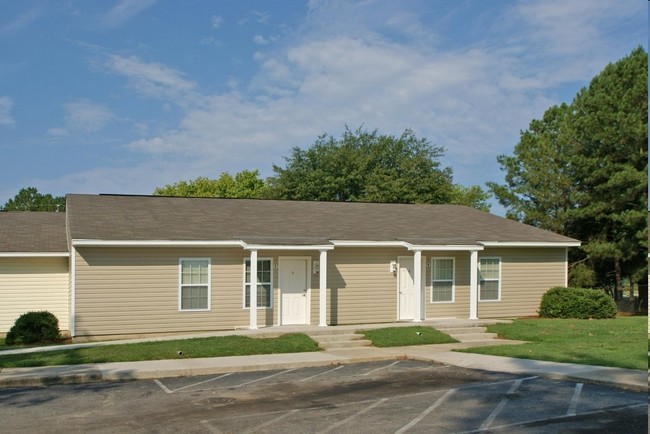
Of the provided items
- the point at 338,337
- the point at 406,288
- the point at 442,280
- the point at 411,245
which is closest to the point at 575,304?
the point at 442,280

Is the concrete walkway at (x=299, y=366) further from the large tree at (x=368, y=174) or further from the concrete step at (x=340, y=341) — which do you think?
the large tree at (x=368, y=174)

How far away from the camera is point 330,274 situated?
22.1 metres

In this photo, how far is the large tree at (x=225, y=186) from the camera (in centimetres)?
6656

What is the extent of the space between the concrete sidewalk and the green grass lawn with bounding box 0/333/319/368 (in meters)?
0.47

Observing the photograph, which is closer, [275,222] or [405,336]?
[405,336]

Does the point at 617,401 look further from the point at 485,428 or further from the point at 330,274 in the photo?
the point at 330,274

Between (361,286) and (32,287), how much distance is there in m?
10.2

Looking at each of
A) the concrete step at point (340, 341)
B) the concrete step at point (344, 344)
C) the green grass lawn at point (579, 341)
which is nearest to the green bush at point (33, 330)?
the concrete step at point (340, 341)

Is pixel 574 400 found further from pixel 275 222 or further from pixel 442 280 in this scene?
pixel 275 222

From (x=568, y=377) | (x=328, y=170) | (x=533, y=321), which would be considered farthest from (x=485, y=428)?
(x=328, y=170)

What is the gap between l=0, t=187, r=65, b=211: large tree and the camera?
2803 inches

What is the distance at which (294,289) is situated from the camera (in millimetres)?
22031

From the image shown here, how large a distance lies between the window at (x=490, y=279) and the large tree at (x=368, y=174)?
841 inches

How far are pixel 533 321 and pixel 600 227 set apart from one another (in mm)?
15059
